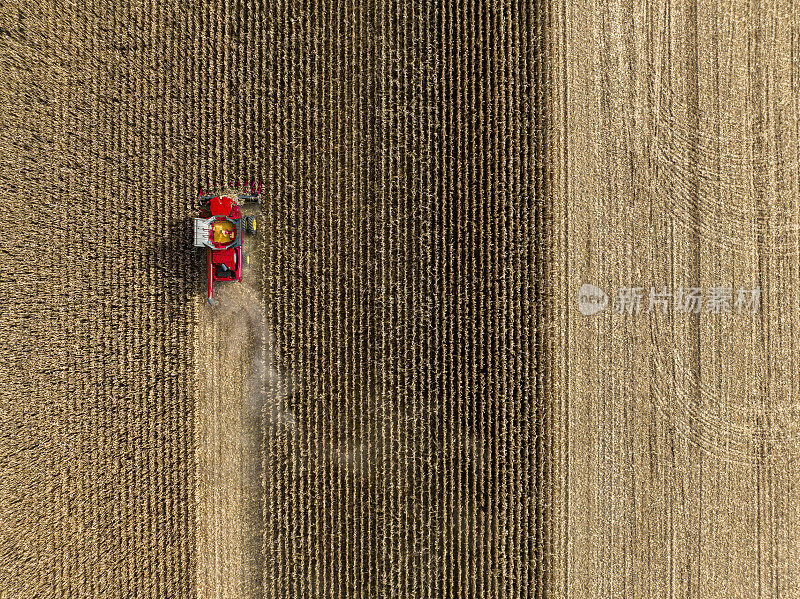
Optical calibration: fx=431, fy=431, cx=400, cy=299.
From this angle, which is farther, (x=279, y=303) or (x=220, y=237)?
(x=279, y=303)

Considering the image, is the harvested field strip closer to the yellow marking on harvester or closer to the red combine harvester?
the red combine harvester

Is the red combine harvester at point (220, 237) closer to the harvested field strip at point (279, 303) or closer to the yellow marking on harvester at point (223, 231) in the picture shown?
the yellow marking on harvester at point (223, 231)

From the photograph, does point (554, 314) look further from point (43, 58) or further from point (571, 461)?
point (43, 58)

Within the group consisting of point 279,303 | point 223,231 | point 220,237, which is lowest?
point 279,303

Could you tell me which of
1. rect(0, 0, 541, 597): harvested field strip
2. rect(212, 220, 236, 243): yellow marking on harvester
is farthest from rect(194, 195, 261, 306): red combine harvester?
rect(0, 0, 541, 597): harvested field strip

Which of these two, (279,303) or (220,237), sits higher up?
(220,237)

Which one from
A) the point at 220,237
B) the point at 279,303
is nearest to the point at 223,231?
the point at 220,237

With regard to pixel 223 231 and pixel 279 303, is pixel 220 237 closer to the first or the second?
pixel 223 231

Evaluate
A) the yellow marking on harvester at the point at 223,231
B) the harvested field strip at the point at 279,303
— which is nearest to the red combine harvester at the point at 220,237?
the yellow marking on harvester at the point at 223,231

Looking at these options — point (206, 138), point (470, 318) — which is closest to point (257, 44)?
point (206, 138)
